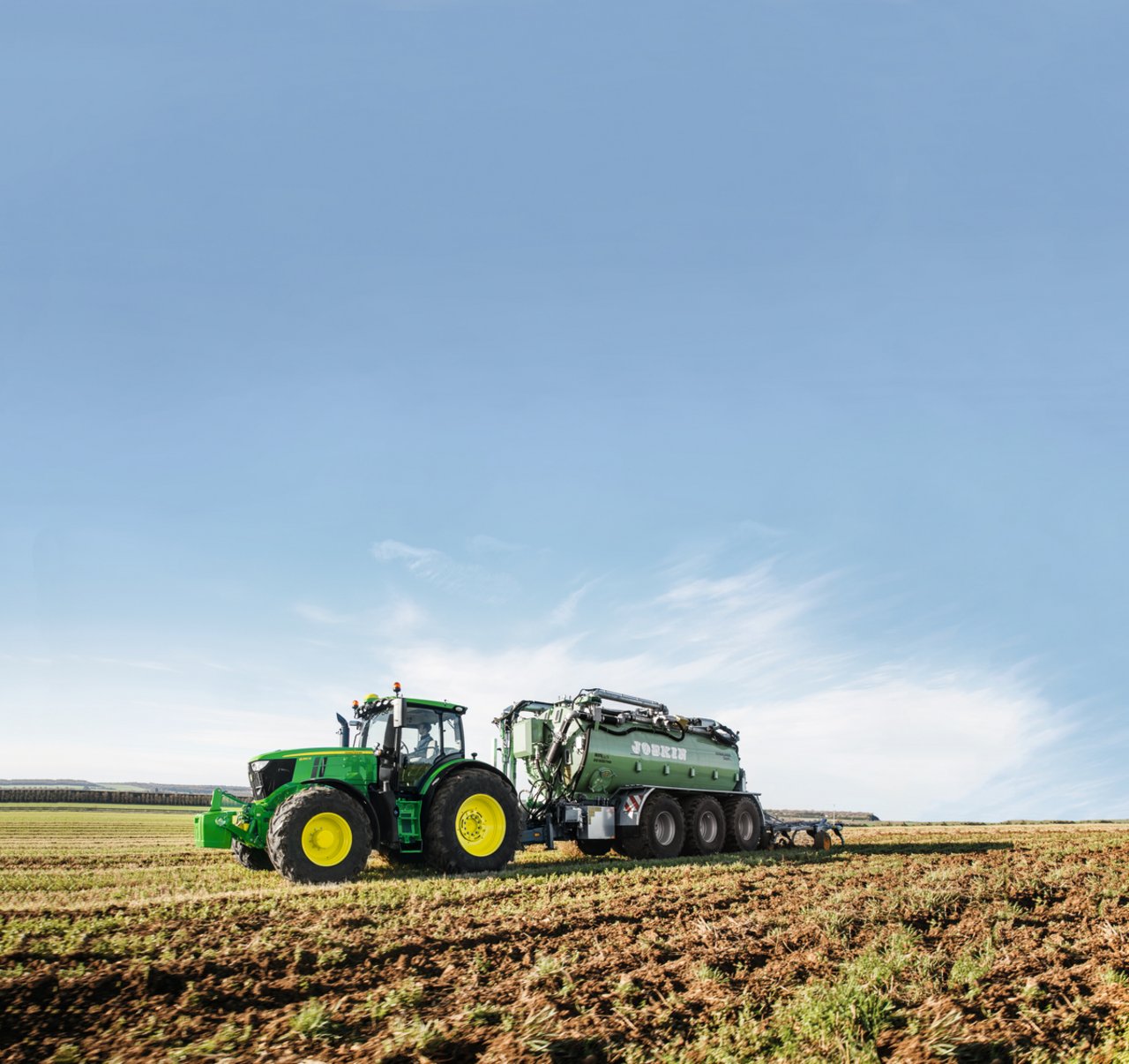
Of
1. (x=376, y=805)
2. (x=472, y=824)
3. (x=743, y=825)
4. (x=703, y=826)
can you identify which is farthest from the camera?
(x=743, y=825)

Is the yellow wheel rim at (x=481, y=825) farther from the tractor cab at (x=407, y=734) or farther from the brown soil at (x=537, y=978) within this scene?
the brown soil at (x=537, y=978)

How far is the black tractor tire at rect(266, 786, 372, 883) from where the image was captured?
11031 mm

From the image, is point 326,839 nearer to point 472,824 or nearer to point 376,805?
point 376,805

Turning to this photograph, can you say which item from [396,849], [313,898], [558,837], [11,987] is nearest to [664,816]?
[558,837]

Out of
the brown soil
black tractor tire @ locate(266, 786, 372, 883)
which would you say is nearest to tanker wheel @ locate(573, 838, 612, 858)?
black tractor tire @ locate(266, 786, 372, 883)

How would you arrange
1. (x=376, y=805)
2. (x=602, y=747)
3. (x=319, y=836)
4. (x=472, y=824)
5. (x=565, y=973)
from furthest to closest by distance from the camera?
(x=602, y=747) → (x=472, y=824) → (x=376, y=805) → (x=319, y=836) → (x=565, y=973)

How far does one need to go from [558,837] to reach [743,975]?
10420 mm

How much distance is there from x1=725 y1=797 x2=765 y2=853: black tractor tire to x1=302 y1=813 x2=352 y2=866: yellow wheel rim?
1046cm

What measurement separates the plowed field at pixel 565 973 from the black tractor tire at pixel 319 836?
0.36 metres

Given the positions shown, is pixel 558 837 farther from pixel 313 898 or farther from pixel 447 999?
pixel 447 999

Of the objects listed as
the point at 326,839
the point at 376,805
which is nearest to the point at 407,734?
A: the point at 376,805

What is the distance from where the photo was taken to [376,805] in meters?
12.6

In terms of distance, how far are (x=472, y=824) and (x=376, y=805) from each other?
148 cm

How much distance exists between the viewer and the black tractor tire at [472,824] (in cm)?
1243
